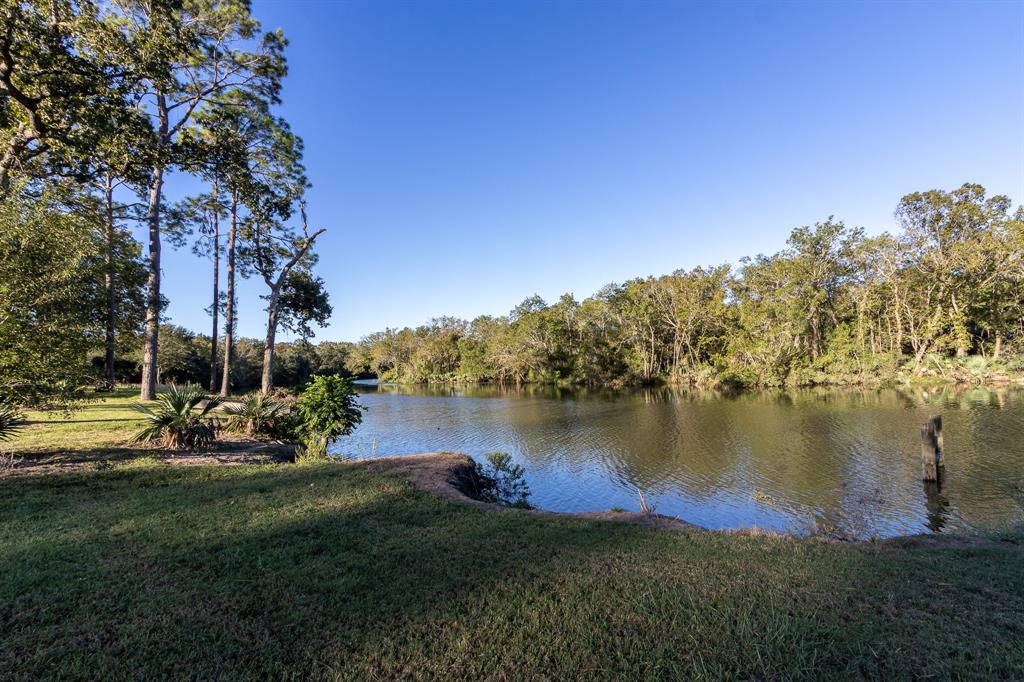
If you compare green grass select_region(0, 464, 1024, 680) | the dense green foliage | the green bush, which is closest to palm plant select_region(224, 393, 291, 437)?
the green bush

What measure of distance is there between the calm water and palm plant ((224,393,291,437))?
2.24m

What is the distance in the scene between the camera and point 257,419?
44.6 feet

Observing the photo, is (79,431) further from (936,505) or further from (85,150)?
(936,505)

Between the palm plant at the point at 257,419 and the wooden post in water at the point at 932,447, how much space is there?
58.1 feet

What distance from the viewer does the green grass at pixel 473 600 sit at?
278cm

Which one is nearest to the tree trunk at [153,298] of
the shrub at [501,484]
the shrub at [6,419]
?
the shrub at [6,419]

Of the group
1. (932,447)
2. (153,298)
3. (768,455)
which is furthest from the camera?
(153,298)

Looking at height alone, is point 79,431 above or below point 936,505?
above

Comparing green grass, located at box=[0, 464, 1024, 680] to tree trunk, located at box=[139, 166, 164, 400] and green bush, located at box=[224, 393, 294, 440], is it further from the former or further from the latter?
tree trunk, located at box=[139, 166, 164, 400]

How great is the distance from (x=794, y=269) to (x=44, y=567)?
44.8 m

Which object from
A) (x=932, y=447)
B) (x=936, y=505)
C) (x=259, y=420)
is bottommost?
(x=936, y=505)

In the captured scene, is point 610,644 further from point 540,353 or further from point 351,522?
point 540,353

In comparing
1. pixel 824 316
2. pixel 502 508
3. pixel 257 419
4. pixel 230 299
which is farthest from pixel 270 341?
pixel 824 316

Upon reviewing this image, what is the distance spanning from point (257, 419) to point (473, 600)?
41.0 ft
